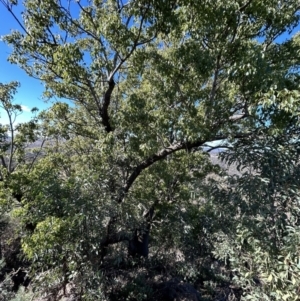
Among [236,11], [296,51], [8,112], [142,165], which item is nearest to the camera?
[236,11]

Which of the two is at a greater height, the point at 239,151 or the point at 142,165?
the point at 142,165

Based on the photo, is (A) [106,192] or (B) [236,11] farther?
(A) [106,192]

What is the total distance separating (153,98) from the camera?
212 inches

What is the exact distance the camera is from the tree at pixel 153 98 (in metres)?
3.46

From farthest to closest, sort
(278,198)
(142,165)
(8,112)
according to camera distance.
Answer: (8,112) < (142,165) < (278,198)

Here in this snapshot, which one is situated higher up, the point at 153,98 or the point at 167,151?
the point at 153,98

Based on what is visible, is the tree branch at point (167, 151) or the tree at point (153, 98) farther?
the tree branch at point (167, 151)

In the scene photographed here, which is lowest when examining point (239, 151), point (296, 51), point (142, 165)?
point (239, 151)

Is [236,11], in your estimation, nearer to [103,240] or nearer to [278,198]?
[278,198]

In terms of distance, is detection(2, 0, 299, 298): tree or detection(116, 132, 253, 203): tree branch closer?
detection(2, 0, 299, 298): tree

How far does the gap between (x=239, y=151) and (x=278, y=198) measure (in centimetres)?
83

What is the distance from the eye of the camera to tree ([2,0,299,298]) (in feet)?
11.3

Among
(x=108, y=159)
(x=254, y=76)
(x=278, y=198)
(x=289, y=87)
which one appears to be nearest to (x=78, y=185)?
(x=108, y=159)

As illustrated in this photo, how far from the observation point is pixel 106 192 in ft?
13.7
